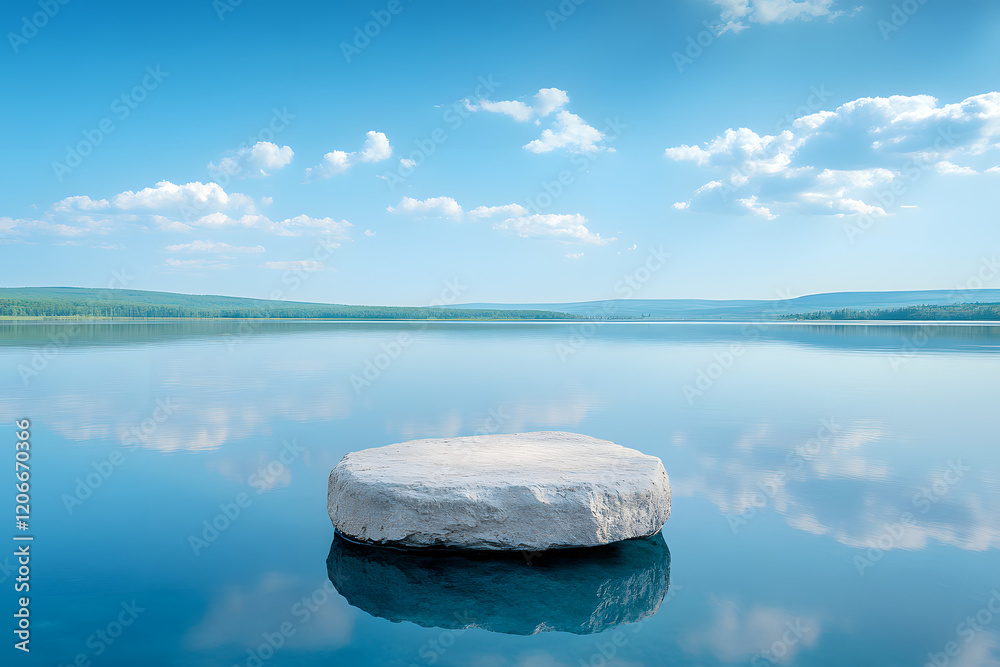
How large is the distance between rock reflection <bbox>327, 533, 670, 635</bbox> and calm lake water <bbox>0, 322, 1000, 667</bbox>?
0.07ft

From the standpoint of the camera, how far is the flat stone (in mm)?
5305

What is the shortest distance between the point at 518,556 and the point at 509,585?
54cm

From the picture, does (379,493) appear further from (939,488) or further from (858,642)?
(939,488)

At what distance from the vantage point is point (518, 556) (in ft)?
18.0

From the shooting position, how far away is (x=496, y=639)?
4227 mm

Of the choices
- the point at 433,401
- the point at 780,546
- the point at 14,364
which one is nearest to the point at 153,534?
the point at 780,546

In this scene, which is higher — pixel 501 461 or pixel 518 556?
pixel 501 461

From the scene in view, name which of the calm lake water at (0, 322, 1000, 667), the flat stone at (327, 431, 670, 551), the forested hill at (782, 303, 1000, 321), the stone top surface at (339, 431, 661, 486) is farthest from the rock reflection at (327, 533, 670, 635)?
the forested hill at (782, 303, 1000, 321)

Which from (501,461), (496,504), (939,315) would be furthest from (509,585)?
(939,315)

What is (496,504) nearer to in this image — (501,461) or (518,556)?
(518,556)

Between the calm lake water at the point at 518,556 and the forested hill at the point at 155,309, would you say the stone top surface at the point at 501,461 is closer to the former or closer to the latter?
the calm lake water at the point at 518,556

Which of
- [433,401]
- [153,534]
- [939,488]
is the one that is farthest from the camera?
[433,401]

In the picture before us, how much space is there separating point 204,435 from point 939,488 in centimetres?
1024

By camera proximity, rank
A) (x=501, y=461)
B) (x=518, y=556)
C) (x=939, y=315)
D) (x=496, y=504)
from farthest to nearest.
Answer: (x=939, y=315) < (x=501, y=461) < (x=518, y=556) < (x=496, y=504)
